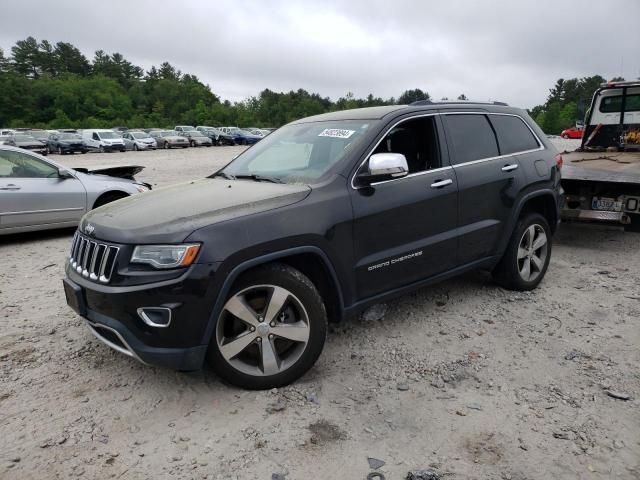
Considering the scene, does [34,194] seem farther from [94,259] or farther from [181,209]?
[181,209]

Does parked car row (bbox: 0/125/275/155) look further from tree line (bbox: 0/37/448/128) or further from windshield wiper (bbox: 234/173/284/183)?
tree line (bbox: 0/37/448/128)

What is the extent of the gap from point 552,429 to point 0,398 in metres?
3.25

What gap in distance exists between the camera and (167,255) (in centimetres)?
278

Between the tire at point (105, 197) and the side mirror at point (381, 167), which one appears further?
the tire at point (105, 197)

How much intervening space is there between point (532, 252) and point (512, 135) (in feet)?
3.70

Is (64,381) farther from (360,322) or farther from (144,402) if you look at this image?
(360,322)

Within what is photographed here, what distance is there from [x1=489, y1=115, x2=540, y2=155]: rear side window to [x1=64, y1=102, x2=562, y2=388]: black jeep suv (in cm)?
3

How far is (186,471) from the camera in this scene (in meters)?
2.47

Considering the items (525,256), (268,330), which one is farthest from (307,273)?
(525,256)

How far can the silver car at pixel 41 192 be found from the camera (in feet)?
22.2

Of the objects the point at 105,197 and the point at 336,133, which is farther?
the point at 105,197

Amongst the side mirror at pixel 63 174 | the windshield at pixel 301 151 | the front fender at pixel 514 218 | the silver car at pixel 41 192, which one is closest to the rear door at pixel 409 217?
the windshield at pixel 301 151

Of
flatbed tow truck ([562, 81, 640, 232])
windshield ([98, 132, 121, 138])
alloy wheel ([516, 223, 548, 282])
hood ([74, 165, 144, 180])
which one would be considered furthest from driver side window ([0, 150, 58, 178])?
windshield ([98, 132, 121, 138])

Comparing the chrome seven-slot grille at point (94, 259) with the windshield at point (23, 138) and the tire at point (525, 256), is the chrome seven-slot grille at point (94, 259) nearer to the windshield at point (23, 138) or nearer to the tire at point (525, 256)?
the tire at point (525, 256)
